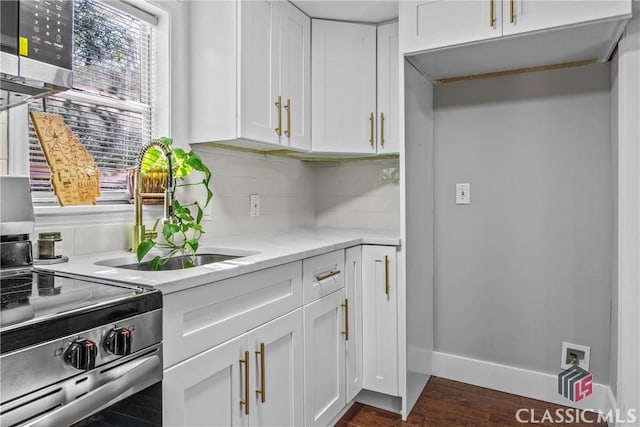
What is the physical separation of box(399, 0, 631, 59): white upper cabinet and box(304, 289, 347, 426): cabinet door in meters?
1.27

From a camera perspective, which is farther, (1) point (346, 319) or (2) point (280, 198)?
(2) point (280, 198)

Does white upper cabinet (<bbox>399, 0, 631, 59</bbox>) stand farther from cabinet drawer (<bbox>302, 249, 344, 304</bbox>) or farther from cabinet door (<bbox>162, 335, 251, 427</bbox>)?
cabinet door (<bbox>162, 335, 251, 427</bbox>)

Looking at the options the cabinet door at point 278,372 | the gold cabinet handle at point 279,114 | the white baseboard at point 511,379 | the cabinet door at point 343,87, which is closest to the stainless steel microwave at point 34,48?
the cabinet door at point 278,372

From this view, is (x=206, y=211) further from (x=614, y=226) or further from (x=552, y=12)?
(x=614, y=226)

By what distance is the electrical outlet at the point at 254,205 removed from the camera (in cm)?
233

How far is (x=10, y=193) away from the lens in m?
1.26

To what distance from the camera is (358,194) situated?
9.16 feet

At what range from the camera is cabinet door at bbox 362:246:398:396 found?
2068 mm

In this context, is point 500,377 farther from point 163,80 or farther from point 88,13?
point 88,13

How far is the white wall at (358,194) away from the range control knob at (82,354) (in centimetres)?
208

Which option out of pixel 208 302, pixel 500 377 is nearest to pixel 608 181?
pixel 500 377

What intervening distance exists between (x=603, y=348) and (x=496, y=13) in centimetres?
173

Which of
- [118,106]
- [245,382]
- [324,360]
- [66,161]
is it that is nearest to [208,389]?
[245,382]

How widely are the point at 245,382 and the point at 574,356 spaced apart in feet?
5.97
